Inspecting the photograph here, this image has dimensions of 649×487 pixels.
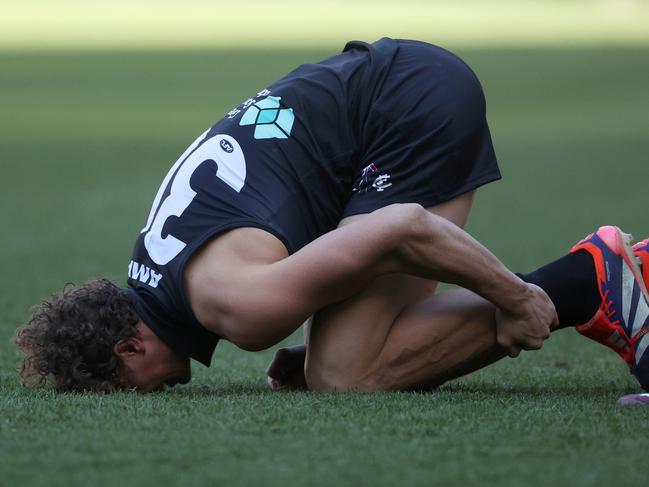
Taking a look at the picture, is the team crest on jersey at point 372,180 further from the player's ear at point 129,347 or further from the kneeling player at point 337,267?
the player's ear at point 129,347

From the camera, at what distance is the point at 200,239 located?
124 inches

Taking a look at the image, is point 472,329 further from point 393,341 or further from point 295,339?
point 295,339

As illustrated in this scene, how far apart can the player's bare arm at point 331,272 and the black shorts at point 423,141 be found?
0.30 metres

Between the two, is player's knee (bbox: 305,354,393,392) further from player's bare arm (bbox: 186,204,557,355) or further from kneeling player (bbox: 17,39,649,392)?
player's bare arm (bbox: 186,204,557,355)

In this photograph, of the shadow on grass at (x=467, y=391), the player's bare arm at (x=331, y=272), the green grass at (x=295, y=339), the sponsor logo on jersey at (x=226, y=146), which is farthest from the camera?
the sponsor logo on jersey at (x=226, y=146)

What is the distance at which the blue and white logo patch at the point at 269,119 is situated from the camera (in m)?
3.42

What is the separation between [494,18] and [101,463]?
24147mm

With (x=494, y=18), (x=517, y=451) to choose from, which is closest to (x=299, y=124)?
(x=517, y=451)

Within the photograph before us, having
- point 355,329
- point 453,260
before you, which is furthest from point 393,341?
point 453,260

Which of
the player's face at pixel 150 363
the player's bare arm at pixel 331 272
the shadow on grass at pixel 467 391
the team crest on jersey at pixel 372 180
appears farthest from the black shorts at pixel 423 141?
the player's face at pixel 150 363

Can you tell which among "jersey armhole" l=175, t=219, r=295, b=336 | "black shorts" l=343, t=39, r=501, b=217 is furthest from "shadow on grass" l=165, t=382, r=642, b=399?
"black shorts" l=343, t=39, r=501, b=217

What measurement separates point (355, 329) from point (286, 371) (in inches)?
13.3

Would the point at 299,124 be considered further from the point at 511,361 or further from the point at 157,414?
the point at 511,361

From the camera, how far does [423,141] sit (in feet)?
11.3
